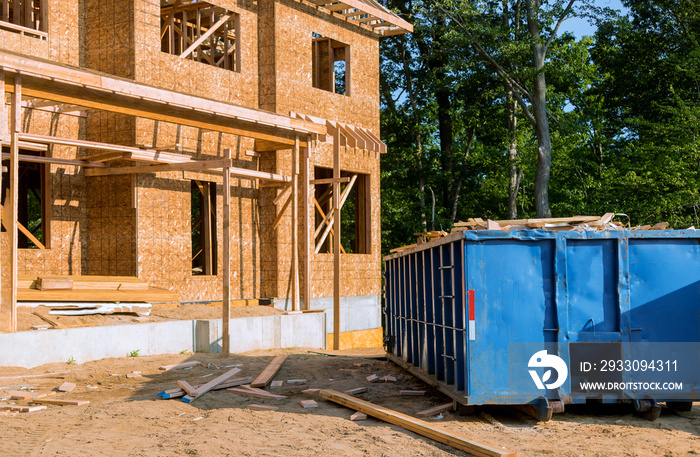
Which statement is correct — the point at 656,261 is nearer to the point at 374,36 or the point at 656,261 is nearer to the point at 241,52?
the point at 241,52

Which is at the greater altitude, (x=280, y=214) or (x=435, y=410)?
(x=280, y=214)

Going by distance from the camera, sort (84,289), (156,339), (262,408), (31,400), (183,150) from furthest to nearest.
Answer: (183,150), (84,289), (156,339), (31,400), (262,408)

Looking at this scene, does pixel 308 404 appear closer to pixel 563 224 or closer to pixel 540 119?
pixel 563 224

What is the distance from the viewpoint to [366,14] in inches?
906

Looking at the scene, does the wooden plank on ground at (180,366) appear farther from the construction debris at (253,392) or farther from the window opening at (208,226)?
the window opening at (208,226)

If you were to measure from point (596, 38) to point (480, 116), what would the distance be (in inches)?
329

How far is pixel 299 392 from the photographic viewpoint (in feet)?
34.6

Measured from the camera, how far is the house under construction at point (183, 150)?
14227mm

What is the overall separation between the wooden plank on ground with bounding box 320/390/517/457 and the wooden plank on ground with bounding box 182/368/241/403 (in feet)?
5.65

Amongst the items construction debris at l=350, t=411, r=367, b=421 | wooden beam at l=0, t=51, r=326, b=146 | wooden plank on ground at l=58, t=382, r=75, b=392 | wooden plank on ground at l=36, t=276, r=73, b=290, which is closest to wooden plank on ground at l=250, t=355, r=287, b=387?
wooden plank on ground at l=58, t=382, r=75, b=392

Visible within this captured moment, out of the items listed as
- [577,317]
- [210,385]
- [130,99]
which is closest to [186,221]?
[130,99]

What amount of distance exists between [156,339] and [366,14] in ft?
43.6

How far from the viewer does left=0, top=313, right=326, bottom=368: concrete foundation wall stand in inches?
472

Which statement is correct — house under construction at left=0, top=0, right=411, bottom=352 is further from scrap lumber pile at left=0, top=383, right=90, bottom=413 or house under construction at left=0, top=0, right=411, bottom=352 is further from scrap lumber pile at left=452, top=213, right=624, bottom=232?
scrap lumber pile at left=452, top=213, right=624, bottom=232
